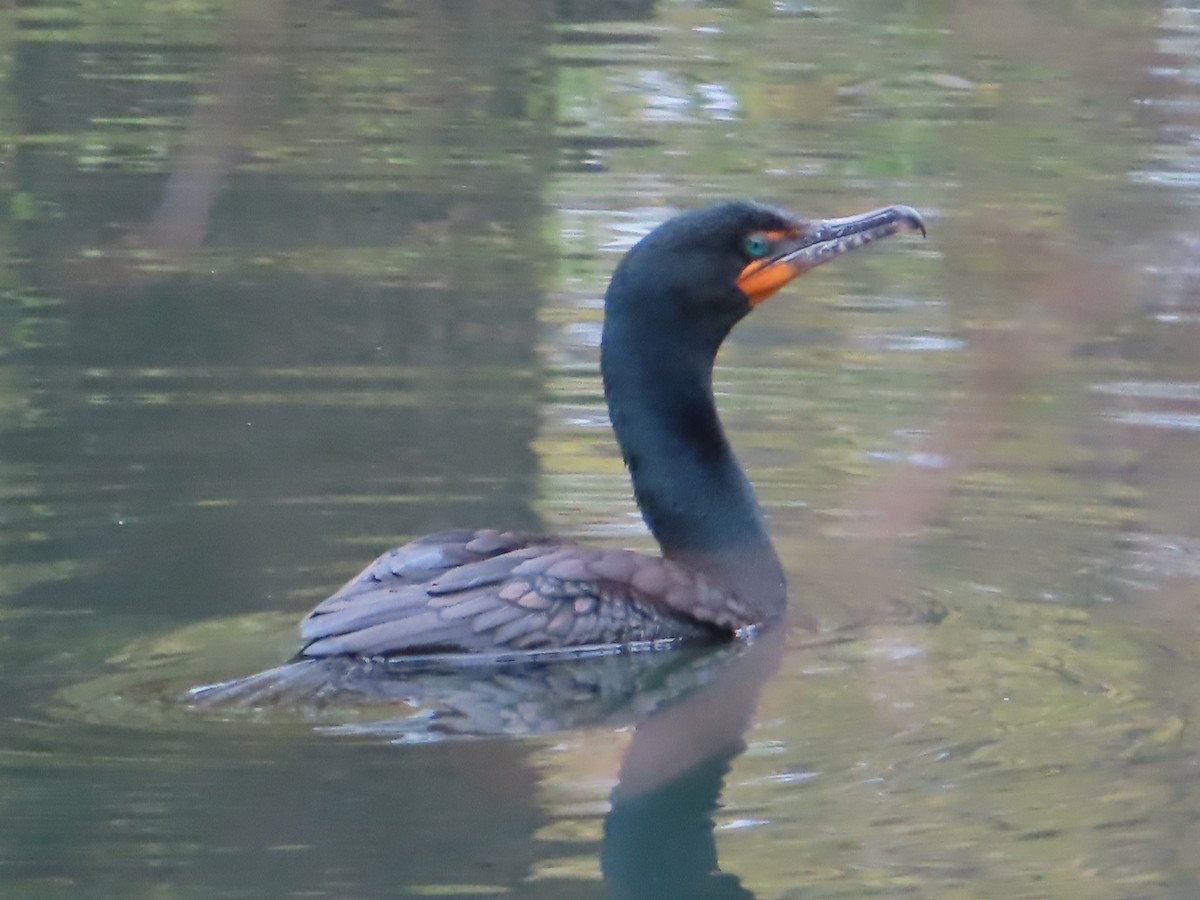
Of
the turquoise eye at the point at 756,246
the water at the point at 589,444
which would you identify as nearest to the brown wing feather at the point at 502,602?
the water at the point at 589,444

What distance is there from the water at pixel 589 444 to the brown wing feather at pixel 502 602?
0.91 feet

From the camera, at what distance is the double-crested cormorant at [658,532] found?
6445 millimetres

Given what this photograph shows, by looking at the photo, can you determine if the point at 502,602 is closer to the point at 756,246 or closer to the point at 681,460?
the point at 681,460

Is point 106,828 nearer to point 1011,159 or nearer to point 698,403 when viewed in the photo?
point 698,403

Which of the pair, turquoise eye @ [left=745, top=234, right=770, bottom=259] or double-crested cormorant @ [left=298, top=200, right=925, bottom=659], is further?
turquoise eye @ [left=745, top=234, right=770, bottom=259]

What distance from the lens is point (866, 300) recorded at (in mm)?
11281

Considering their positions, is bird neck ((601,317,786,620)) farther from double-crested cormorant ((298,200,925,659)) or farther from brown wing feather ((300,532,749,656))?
brown wing feather ((300,532,749,656))

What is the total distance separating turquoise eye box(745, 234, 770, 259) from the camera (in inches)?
285

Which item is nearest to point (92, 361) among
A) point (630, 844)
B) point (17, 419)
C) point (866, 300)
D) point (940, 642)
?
point (17, 419)

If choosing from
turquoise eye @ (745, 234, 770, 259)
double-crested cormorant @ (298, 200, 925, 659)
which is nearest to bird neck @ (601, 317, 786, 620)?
double-crested cormorant @ (298, 200, 925, 659)

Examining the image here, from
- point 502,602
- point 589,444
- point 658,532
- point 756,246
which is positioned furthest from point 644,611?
point 589,444

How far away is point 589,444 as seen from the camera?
886cm

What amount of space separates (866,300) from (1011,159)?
11.8 feet

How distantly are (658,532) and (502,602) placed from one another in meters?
0.91
